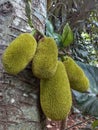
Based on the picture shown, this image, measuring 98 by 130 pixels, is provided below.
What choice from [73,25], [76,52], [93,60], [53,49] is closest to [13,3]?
[53,49]

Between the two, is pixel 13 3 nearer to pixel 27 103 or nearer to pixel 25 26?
pixel 25 26

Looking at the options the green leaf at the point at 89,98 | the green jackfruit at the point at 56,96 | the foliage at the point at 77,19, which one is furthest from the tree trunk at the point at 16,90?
the foliage at the point at 77,19

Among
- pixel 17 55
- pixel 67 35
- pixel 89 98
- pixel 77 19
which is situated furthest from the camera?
pixel 77 19

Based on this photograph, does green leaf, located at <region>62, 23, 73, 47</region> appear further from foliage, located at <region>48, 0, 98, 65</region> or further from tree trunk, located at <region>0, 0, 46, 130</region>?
foliage, located at <region>48, 0, 98, 65</region>

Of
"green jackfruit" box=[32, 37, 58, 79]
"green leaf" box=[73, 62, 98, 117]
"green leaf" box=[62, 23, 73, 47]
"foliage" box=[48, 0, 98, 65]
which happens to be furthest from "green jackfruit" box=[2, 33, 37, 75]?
"foliage" box=[48, 0, 98, 65]

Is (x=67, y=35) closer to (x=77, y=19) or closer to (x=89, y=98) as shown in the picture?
(x=89, y=98)

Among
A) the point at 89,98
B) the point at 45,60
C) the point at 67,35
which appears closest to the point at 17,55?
the point at 45,60
